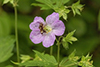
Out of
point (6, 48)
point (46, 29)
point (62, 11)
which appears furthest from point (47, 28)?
point (6, 48)

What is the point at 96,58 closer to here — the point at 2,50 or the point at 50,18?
the point at 2,50

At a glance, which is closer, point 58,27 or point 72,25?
point 58,27

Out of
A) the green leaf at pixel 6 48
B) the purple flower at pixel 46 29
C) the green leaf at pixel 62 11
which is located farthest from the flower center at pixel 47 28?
the green leaf at pixel 6 48

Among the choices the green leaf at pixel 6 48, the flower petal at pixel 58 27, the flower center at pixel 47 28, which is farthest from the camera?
the green leaf at pixel 6 48

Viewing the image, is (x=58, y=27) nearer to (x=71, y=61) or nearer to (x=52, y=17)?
(x=52, y=17)

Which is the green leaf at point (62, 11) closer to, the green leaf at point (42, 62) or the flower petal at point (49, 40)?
the flower petal at point (49, 40)

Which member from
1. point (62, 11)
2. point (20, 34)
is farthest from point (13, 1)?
point (20, 34)
